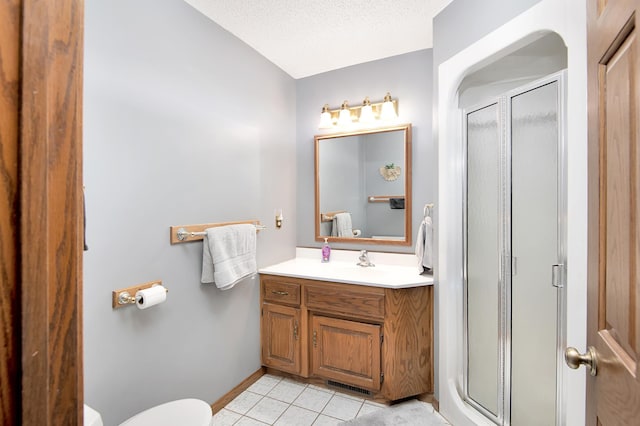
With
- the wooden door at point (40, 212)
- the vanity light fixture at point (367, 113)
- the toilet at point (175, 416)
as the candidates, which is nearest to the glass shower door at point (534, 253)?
the vanity light fixture at point (367, 113)

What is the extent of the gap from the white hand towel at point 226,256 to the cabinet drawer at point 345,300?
50cm

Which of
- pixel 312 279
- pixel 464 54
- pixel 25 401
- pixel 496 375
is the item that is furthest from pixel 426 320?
pixel 25 401

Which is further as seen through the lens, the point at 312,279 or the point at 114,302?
the point at 312,279

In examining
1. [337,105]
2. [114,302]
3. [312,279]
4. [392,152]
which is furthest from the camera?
[337,105]

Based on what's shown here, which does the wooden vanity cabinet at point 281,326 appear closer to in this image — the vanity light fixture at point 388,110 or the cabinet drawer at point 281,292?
the cabinet drawer at point 281,292

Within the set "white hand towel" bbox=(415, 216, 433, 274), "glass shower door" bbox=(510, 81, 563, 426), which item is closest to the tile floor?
"glass shower door" bbox=(510, 81, 563, 426)

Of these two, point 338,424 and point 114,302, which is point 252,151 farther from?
point 338,424

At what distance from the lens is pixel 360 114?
2.53 m

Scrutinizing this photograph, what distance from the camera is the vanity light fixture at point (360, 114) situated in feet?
7.77

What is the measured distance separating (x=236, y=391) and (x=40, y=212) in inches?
84.4

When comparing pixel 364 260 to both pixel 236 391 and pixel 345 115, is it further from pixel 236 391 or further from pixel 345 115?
pixel 236 391

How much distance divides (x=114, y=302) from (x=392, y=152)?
2084 mm

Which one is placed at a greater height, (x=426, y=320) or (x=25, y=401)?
(x=25, y=401)

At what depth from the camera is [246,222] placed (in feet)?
7.18
